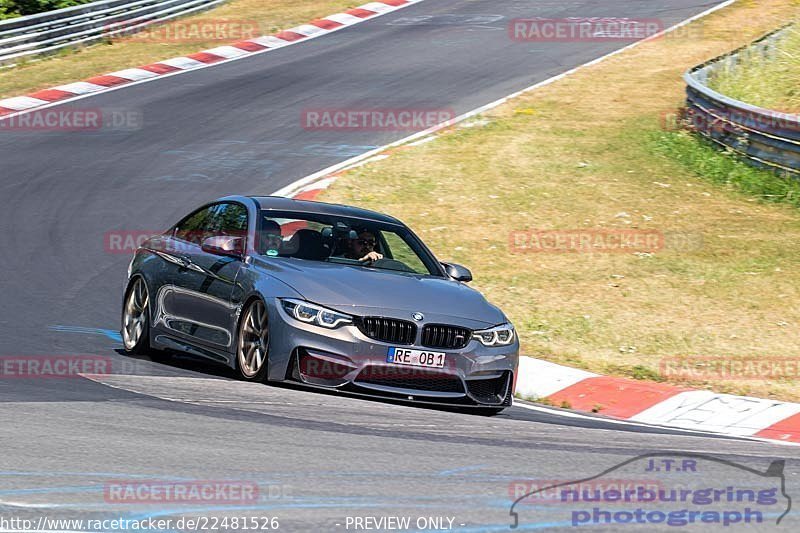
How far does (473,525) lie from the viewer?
5.45 m

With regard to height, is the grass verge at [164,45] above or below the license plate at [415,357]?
below

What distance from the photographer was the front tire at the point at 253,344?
8992 millimetres

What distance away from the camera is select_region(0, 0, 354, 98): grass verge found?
971 inches

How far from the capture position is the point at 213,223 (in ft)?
35.0

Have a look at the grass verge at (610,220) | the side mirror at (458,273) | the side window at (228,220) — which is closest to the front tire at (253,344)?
the side window at (228,220)

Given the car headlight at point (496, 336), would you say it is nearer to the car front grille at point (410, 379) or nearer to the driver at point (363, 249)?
the car front grille at point (410, 379)

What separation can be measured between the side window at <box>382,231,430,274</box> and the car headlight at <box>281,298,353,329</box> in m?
1.46

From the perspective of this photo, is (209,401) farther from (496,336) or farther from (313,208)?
(313,208)

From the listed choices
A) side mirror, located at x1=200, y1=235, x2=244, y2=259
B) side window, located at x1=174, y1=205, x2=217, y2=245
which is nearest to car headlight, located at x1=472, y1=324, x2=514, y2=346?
side mirror, located at x1=200, y1=235, x2=244, y2=259

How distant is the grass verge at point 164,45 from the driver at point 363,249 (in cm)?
1471

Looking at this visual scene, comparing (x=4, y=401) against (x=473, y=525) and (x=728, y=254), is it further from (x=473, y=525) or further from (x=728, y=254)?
(x=728, y=254)

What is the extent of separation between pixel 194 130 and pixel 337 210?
10.8 m

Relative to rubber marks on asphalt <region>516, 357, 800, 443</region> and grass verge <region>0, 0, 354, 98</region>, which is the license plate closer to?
rubber marks on asphalt <region>516, 357, 800, 443</region>

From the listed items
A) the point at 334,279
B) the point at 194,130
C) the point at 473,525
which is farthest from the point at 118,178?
the point at 473,525
